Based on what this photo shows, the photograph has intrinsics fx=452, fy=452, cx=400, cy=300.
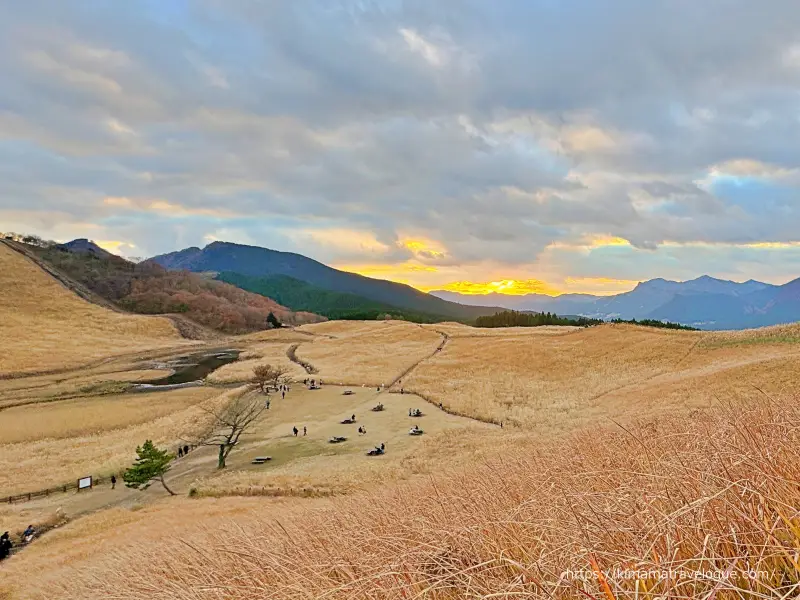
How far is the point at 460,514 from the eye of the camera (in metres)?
6.14

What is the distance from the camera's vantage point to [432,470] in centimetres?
1873

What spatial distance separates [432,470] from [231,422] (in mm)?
23752

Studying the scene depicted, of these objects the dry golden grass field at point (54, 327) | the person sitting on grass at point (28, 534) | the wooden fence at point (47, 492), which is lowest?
the wooden fence at point (47, 492)

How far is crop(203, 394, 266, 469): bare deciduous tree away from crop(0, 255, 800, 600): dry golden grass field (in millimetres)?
1106

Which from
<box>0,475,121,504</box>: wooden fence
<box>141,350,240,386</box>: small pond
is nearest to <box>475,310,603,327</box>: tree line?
<box>141,350,240,386</box>: small pond

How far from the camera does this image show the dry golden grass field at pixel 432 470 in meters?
3.30

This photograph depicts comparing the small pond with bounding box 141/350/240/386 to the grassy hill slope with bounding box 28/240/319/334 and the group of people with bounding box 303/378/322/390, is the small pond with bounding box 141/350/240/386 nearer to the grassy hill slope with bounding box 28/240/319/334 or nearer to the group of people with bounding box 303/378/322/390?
the group of people with bounding box 303/378/322/390

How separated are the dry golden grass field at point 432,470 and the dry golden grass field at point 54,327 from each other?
1014 mm

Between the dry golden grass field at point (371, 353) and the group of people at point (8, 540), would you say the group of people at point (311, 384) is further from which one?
the group of people at point (8, 540)

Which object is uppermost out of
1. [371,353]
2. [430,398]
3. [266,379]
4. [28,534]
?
[371,353]

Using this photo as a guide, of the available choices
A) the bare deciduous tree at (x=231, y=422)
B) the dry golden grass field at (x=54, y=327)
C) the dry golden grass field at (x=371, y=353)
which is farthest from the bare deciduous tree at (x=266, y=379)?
the dry golden grass field at (x=54, y=327)

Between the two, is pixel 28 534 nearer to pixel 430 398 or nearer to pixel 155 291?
pixel 430 398

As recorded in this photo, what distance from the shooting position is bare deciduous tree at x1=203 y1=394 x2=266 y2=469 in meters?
29.4

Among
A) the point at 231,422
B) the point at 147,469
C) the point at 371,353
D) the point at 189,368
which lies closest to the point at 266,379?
the point at 231,422
